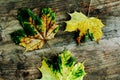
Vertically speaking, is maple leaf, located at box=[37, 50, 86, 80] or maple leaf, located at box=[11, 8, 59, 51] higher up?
maple leaf, located at box=[11, 8, 59, 51]

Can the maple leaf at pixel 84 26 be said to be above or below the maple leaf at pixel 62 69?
above

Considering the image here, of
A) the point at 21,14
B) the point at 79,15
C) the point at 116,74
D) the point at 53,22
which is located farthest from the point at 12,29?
the point at 116,74

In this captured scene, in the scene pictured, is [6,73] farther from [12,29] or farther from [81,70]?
[81,70]

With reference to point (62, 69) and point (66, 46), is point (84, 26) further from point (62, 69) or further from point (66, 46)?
point (62, 69)

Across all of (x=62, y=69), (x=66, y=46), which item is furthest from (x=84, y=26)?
(x=62, y=69)
